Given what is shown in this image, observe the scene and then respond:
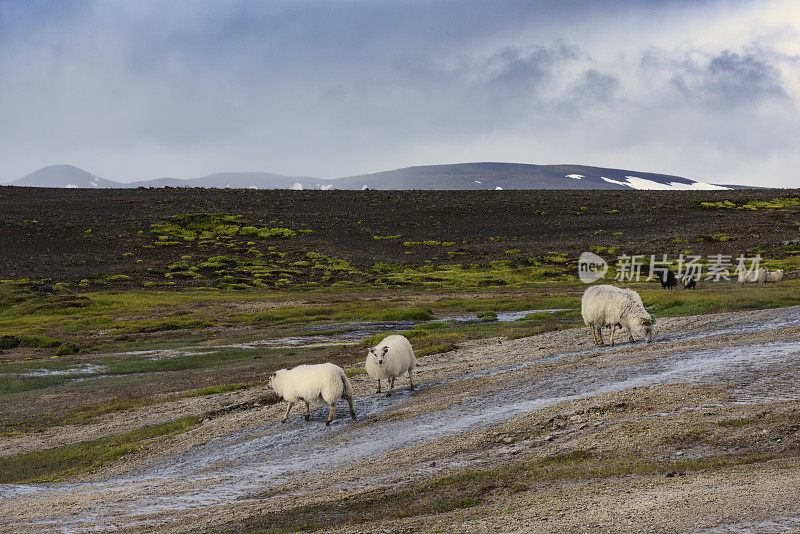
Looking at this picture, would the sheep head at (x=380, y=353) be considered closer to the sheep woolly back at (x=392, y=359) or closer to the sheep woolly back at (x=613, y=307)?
the sheep woolly back at (x=392, y=359)

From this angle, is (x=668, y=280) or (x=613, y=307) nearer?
(x=613, y=307)

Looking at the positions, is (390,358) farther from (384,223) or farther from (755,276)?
(384,223)

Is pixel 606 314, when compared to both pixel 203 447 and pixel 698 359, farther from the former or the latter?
Answer: pixel 203 447

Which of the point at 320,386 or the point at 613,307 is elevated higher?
the point at 613,307

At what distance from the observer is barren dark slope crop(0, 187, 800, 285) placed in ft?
350

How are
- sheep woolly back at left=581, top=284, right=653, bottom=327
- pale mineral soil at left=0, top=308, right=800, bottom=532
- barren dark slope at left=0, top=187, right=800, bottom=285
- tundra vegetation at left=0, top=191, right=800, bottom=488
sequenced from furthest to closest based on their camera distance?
barren dark slope at left=0, top=187, right=800, bottom=285
tundra vegetation at left=0, top=191, right=800, bottom=488
sheep woolly back at left=581, top=284, right=653, bottom=327
pale mineral soil at left=0, top=308, right=800, bottom=532

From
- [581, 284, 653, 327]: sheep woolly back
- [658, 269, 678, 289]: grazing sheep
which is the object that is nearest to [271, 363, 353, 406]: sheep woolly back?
[581, 284, 653, 327]: sheep woolly back

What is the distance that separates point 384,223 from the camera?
134 m

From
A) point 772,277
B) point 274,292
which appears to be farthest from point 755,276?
point 274,292

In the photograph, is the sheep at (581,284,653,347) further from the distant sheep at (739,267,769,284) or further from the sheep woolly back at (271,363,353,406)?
the distant sheep at (739,267,769,284)

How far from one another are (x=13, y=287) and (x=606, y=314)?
7529 cm

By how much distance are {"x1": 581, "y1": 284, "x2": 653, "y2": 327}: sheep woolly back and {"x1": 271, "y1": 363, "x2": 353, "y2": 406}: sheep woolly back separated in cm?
1125

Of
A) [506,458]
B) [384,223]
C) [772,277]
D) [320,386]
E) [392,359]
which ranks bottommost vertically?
[506,458]

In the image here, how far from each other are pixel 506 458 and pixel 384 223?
397 feet
